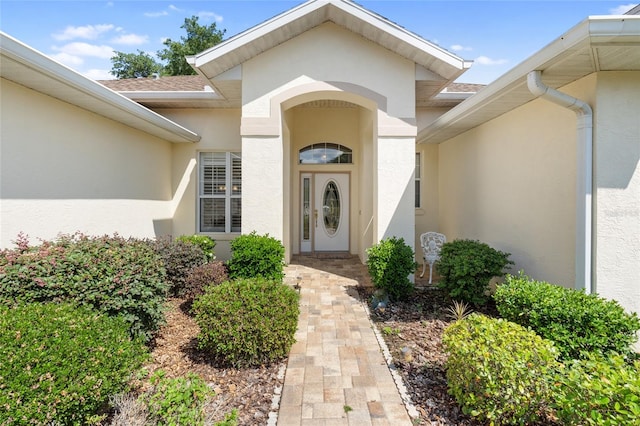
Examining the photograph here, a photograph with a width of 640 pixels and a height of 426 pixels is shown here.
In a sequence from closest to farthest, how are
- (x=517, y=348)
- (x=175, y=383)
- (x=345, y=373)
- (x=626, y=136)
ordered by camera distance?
(x=175, y=383)
(x=517, y=348)
(x=345, y=373)
(x=626, y=136)

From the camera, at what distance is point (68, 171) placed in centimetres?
564

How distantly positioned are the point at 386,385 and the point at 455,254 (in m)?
3.27

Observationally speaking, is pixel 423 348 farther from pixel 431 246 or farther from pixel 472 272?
pixel 431 246

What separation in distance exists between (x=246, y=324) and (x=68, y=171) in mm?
4502

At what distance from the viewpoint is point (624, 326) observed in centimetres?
339

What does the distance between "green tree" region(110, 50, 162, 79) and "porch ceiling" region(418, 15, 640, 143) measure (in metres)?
29.2

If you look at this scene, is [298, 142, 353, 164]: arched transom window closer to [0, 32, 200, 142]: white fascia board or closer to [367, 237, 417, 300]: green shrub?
[0, 32, 200, 142]: white fascia board

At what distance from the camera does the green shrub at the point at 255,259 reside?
6.16 m

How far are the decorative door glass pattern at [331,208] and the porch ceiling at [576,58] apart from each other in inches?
209


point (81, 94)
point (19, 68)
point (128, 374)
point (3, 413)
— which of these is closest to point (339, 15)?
point (81, 94)

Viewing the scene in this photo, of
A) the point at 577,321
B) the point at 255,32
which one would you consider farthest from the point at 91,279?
the point at 577,321

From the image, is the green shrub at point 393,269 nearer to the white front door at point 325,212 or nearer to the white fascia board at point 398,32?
the white fascia board at point 398,32

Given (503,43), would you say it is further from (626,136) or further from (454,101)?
(626,136)

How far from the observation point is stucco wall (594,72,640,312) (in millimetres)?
4168
